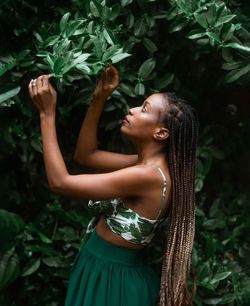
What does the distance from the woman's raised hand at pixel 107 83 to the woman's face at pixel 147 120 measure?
134 mm

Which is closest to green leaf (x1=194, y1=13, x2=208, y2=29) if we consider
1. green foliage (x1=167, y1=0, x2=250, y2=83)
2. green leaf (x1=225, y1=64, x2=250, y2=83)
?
green foliage (x1=167, y1=0, x2=250, y2=83)

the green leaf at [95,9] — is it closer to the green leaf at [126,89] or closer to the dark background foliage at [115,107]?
the dark background foliage at [115,107]

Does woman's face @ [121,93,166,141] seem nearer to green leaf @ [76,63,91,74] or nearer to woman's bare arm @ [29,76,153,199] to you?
woman's bare arm @ [29,76,153,199]

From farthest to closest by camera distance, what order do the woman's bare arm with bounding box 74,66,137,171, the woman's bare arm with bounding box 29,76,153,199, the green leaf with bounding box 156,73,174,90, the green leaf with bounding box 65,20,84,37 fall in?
the green leaf with bounding box 156,73,174,90 → the woman's bare arm with bounding box 74,66,137,171 → the green leaf with bounding box 65,20,84,37 → the woman's bare arm with bounding box 29,76,153,199

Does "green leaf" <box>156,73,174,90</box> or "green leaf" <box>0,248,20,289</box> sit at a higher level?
"green leaf" <box>156,73,174,90</box>

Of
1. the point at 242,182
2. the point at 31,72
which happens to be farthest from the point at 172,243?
the point at 242,182

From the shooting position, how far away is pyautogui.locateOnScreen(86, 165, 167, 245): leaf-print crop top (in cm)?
205

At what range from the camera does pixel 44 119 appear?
6.47 feet

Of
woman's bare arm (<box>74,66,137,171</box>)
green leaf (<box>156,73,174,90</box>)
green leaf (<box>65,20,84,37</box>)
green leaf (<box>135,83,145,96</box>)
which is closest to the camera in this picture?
green leaf (<box>65,20,84,37</box>)

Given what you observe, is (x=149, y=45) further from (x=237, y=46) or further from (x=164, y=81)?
(x=237, y=46)

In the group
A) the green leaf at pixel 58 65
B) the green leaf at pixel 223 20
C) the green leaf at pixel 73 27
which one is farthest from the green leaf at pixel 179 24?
the green leaf at pixel 58 65

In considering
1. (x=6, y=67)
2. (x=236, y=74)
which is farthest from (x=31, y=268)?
(x=236, y=74)

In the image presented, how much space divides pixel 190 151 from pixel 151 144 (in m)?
0.13

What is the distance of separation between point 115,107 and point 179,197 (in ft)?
1.50
